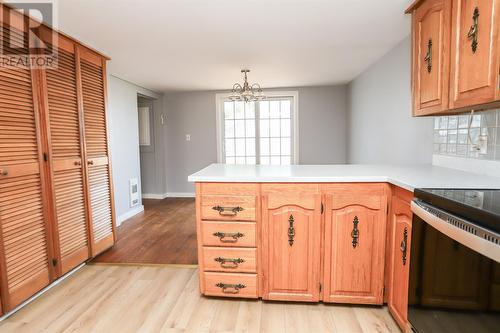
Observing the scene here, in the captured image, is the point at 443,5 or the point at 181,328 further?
the point at 181,328

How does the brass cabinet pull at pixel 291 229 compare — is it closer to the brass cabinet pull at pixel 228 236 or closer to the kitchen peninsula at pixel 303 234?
the kitchen peninsula at pixel 303 234

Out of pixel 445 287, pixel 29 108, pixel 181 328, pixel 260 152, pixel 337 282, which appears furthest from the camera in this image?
pixel 260 152

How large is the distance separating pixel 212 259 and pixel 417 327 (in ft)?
4.01

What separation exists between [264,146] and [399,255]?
387cm

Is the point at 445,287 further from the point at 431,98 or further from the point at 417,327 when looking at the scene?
the point at 431,98

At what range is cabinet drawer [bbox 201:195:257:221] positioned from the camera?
6.07 feet

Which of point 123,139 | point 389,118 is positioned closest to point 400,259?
point 389,118

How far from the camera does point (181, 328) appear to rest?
67.1 inches

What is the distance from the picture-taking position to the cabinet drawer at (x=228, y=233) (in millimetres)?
1874

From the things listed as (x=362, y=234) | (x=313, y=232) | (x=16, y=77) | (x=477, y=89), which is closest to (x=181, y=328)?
(x=313, y=232)

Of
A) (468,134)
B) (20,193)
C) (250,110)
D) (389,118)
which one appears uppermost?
(250,110)

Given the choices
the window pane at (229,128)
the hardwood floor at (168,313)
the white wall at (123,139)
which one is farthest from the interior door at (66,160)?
the window pane at (229,128)

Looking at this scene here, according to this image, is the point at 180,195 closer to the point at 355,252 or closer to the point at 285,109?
the point at 285,109

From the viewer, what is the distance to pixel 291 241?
6.01 feet
